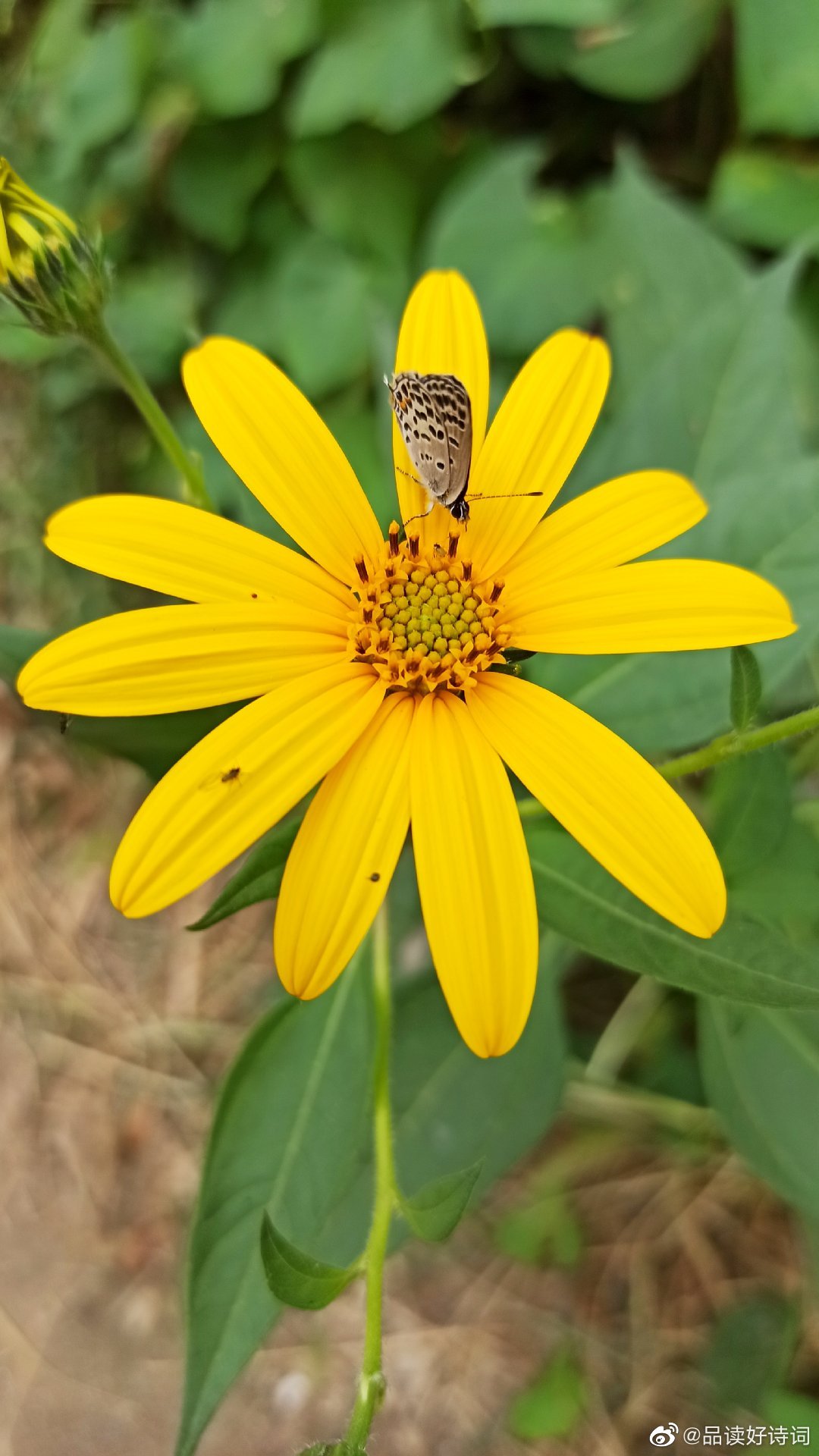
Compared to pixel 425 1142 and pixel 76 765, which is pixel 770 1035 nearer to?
pixel 425 1142

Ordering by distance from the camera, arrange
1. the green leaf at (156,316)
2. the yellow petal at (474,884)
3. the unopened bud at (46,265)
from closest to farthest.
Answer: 1. the yellow petal at (474,884)
2. the unopened bud at (46,265)
3. the green leaf at (156,316)

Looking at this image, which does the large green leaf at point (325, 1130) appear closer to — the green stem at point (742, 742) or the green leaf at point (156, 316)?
the green stem at point (742, 742)

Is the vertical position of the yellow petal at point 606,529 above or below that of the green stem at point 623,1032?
above

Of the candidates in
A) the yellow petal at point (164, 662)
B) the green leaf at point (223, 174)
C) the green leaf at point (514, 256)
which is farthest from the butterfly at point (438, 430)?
the green leaf at point (223, 174)

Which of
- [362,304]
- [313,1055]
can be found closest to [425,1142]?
[313,1055]

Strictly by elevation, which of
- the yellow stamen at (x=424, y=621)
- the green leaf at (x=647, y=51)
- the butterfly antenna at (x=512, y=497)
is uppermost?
the green leaf at (x=647, y=51)

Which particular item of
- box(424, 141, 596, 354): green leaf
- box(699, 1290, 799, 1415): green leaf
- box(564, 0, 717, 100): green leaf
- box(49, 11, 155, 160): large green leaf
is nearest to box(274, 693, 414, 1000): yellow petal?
box(424, 141, 596, 354): green leaf
